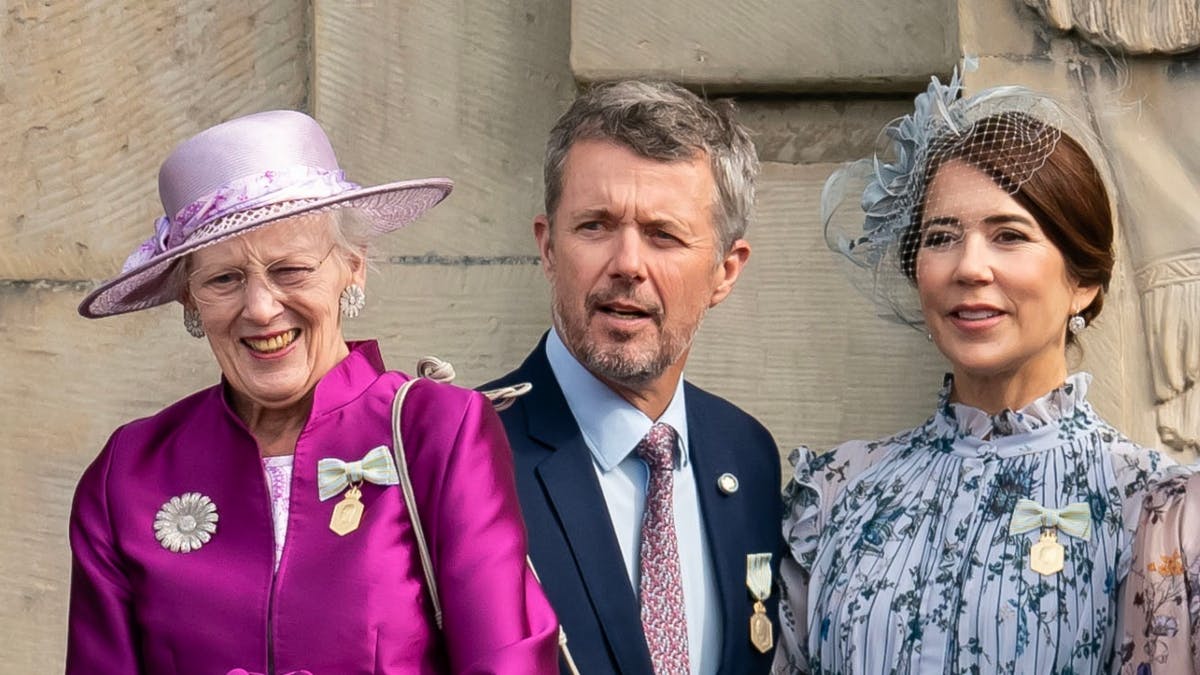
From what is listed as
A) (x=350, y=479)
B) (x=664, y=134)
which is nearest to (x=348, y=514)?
(x=350, y=479)

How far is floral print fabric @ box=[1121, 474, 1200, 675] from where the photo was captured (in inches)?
101

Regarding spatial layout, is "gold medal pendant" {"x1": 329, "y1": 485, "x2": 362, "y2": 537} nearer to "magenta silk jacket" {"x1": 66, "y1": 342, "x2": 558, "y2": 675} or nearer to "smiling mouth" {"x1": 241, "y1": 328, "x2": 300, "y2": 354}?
"magenta silk jacket" {"x1": 66, "y1": 342, "x2": 558, "y2": 675}

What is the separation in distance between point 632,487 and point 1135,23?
4.22 feet

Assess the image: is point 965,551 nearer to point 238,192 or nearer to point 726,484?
point 726,484

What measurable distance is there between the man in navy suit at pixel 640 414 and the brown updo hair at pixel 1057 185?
416 mm

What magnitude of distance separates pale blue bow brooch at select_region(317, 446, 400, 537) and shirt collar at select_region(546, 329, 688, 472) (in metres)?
0.54

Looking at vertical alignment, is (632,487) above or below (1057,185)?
below

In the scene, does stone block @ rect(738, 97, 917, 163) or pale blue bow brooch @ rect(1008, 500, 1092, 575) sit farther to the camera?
stone block @ rect(738, 97, 917, 163)

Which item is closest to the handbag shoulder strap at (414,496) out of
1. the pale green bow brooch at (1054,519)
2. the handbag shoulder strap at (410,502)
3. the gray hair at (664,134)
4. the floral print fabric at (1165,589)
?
the handbag shoulder strap at (410,502)

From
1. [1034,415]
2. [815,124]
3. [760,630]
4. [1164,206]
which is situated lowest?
[760,630]

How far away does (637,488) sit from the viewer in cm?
310

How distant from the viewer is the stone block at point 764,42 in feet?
12.7


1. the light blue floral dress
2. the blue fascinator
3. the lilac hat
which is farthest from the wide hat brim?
the light blue floral dress

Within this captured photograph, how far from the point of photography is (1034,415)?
298 cm
